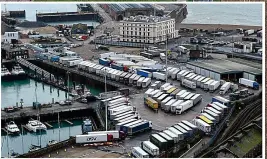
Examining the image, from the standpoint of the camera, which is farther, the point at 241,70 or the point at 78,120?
the point at 241,70

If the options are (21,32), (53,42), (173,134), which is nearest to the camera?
(173,134)

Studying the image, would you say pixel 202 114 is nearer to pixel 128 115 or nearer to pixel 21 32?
pixel 128 115

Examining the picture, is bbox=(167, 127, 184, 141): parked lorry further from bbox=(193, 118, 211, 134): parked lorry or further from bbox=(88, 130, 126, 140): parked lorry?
bbox=(88, 130, 126, 140): parked lorry

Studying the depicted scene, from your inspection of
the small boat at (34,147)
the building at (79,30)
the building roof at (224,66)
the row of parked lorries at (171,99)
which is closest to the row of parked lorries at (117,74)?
the row of parked lorries at (171,99)

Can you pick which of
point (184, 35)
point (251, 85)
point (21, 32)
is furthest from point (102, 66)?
point (21, 32)

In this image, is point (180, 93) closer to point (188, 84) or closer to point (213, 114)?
point (188, 84)

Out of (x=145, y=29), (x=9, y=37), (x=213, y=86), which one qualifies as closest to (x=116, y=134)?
(x=213, y=86)
